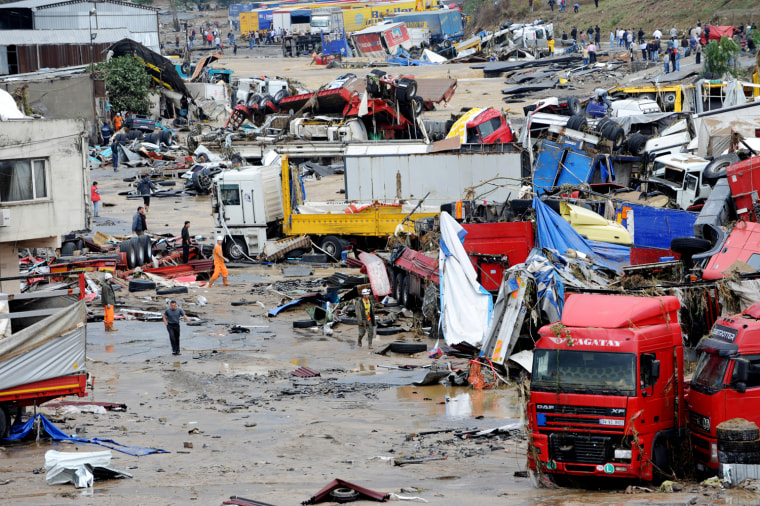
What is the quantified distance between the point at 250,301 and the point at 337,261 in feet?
12.9

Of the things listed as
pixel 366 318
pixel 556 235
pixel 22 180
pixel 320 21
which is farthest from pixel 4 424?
pixel 320 21

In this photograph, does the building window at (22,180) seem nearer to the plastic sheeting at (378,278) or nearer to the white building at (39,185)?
the white building at (39,185)

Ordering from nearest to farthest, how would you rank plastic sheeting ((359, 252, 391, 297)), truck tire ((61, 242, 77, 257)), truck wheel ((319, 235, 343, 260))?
plastic sheeting ((359, 252, 391, 297)) < truck wheel ((319, 235, 343, 260)) < truck tire ((61, 242, 77, 257))

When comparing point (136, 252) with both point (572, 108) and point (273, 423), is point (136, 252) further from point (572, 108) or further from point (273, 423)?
point (572, 108)

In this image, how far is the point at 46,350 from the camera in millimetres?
13094

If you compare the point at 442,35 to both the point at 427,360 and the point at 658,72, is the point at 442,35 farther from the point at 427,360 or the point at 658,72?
the point at 427,360

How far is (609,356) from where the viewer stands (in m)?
10.4

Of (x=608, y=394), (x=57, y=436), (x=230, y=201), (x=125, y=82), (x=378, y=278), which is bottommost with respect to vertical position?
(x=57, y=436)

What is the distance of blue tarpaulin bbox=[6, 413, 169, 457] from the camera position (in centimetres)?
1232

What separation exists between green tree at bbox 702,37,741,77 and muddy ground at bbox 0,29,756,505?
24.5m

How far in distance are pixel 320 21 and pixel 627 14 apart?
1004 inches

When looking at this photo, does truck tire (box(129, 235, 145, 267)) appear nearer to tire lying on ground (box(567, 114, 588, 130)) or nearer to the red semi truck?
tire lying on ground (box(567, 114, 588, 130))

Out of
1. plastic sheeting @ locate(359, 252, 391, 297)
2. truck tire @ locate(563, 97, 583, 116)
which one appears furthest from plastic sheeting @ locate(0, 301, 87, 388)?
truck tire @ locate(563, 97, 583, 116)

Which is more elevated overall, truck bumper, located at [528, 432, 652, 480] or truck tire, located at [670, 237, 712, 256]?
truck tire, located at [670, 237, 712, 256]
